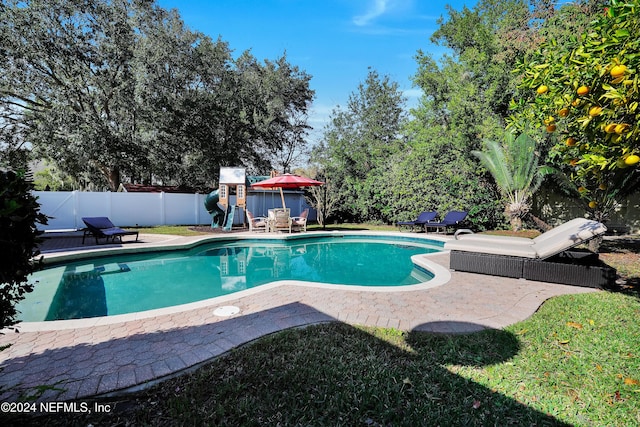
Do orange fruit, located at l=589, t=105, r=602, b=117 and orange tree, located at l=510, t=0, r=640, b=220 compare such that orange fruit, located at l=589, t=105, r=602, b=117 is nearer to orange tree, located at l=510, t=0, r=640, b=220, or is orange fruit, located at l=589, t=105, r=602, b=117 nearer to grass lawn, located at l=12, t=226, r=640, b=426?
orange tree, located at l=510, t=0, r=640, b=220

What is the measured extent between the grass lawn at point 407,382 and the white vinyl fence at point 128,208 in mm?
15161

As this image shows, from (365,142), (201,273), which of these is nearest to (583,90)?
(201,273)

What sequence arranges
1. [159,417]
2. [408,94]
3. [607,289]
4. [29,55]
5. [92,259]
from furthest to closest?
[408,94]
[29,55]
[92,259]
[607,289]
[159,417]

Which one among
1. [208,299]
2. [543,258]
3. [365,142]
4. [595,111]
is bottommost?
[208,299]

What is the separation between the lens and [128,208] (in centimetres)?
1630

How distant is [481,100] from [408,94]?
11.6m

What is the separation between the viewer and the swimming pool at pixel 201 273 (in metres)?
5.87

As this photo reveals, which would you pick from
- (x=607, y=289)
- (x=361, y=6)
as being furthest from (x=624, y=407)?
(x=361, y=6)

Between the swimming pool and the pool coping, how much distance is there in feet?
0.66

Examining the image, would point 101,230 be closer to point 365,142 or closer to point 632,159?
point 632,159

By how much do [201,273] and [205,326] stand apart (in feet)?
15.7

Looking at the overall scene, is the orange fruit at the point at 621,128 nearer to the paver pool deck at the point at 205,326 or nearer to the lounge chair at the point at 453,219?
the paver pool deck at the point at 205,326

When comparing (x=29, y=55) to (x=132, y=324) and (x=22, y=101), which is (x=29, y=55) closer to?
(x=22, y=101)

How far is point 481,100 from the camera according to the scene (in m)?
16.0
